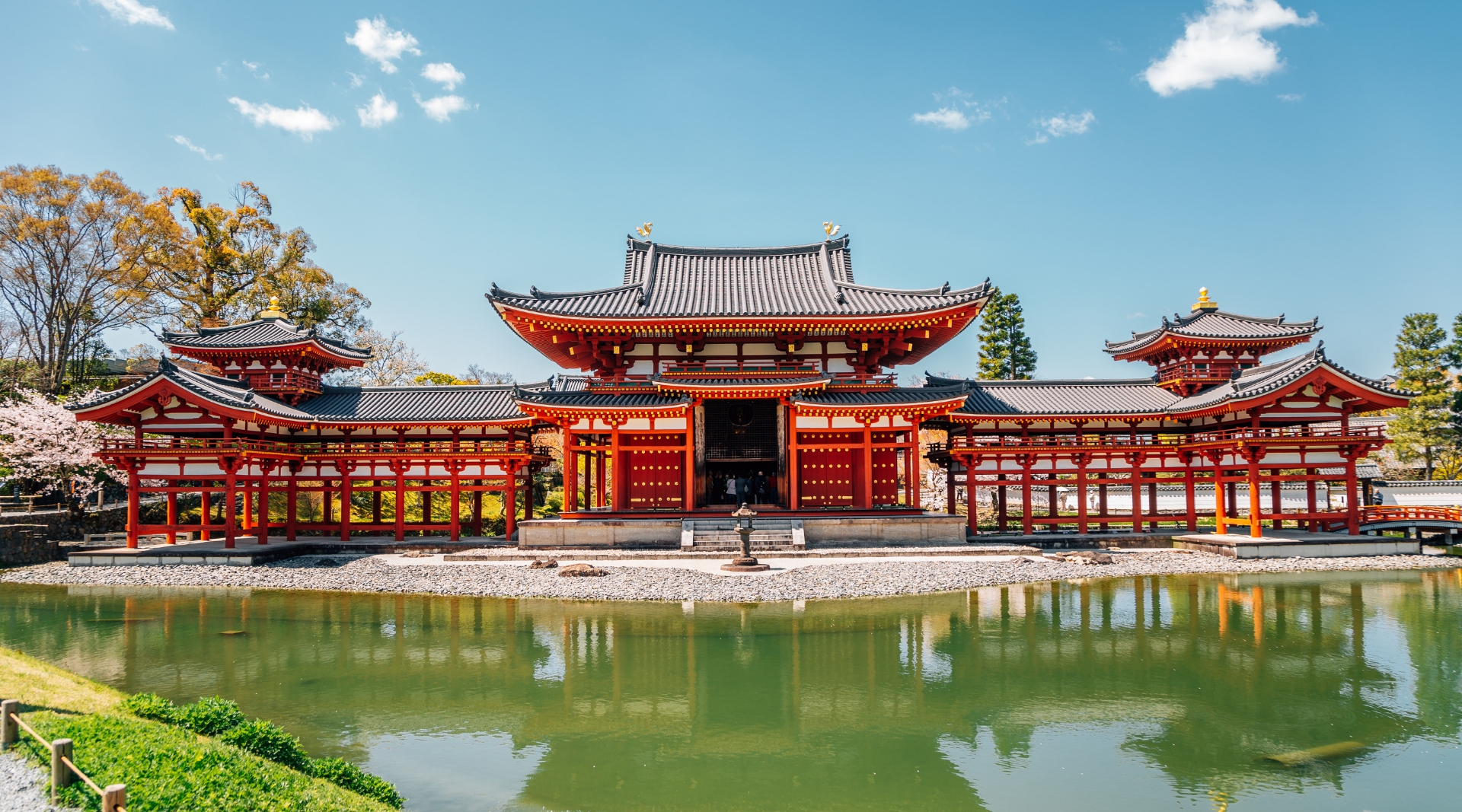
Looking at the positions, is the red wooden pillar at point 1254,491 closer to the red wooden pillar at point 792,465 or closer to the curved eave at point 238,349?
the red wooden pillar at point 792,465

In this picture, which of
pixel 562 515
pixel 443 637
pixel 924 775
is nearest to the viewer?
pixel 924 775

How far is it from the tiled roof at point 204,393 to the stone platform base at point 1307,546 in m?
26.1

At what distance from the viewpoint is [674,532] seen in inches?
801

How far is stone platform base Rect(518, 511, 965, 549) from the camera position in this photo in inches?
792

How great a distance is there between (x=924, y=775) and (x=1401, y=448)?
129 feet

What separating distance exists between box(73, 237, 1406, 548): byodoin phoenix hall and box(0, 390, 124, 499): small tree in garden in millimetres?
4406

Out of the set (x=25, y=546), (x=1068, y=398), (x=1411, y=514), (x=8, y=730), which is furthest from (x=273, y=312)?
(x=1411, y=514)

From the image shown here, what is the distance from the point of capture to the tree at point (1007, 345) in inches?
1593

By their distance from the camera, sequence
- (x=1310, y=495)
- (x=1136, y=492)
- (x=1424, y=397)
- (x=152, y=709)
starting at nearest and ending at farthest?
1. (x=152, y=709)
2. (x=1310, y=495)
3. (x=1136, y=492)
4. (x=1424, y=397)

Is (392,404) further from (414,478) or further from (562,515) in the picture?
(562,515)

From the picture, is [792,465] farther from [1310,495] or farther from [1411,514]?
[1411,514]

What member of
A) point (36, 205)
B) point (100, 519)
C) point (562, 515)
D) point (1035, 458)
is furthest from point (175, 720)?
point (36, 205)

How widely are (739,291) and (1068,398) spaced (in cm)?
1109

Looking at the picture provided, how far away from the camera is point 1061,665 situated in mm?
10391
